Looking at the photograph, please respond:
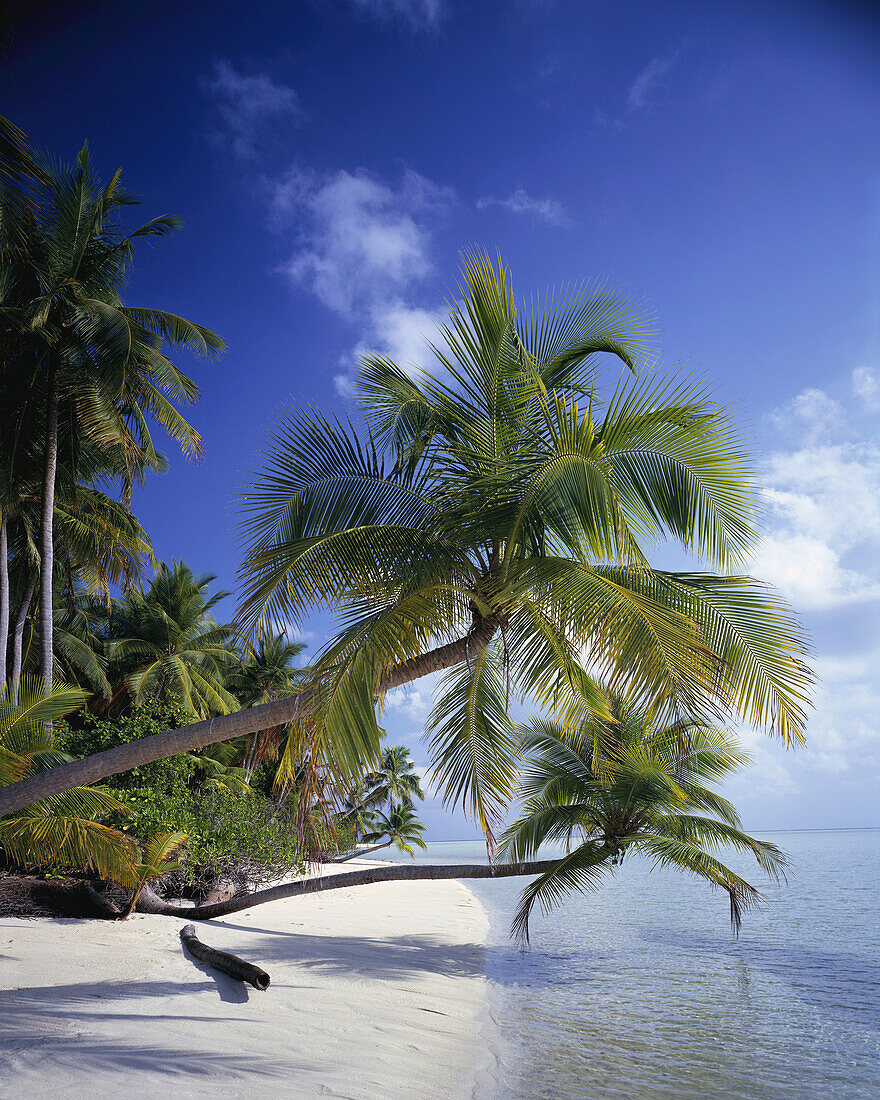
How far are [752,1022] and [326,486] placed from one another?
847cm

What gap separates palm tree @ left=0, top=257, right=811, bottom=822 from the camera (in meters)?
5.09

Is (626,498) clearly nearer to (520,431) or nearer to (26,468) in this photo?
(520,431)

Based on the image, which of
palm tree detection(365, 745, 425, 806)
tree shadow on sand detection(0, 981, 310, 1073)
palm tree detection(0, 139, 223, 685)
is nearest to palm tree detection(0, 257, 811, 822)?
tree shadow on sand detection(0, 981, 310, 1073)

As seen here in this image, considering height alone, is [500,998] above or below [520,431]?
below

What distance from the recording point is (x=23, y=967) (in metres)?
7.32

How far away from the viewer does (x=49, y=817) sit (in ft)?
23.0

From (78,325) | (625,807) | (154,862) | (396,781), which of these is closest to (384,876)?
(154,862)

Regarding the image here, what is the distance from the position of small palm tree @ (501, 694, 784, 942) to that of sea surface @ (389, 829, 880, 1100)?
130 centimetres

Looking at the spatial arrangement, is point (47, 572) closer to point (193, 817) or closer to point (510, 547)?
point (193, 817)

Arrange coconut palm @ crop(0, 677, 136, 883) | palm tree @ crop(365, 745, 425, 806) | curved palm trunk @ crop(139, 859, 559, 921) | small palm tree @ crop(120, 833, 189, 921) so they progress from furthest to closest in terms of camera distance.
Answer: palm tree @ crop(365, 745, 425, 806) → small palm tree @ crop(120, 833, 189, 921) → curved palm trunk @ crop(139, 859, 559, 921) → coconut palm @ crop(0, 677, 136, 883)

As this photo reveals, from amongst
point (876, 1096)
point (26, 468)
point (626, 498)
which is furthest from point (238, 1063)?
point (26, 468)

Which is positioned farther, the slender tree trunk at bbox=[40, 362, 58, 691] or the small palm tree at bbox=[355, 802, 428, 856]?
the small palm tree at bbox=[355, 802, 428, 856]

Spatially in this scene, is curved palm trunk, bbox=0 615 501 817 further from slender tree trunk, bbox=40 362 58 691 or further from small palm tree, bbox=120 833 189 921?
small palm tree, bbox=120 833 189 921

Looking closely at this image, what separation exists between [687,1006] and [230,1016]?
6.20 meters
